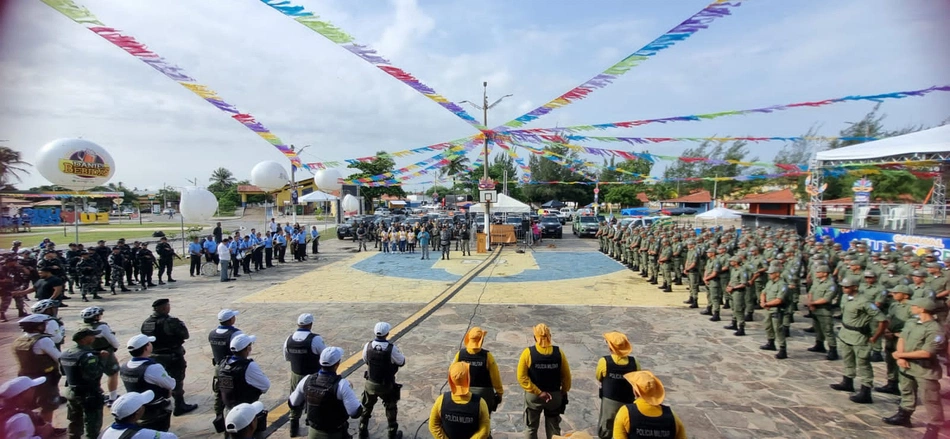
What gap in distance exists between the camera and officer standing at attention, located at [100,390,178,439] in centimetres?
277

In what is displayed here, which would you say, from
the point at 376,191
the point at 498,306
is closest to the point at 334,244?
the point at 498,306

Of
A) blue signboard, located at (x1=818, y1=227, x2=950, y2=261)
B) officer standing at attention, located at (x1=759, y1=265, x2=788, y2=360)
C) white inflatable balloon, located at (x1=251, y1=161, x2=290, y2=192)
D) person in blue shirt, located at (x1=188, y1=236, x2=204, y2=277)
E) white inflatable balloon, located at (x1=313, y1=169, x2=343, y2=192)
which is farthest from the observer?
white inflatable balloon, located at (x1=313, y1=169, x2=343, y2=192)

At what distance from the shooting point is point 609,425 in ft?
13.7

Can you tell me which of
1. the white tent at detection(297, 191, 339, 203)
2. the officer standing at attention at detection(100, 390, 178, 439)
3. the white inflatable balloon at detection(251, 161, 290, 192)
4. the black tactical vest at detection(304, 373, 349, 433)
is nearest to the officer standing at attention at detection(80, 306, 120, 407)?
the officer standing at attention at detection(100, 390, 178, 439)

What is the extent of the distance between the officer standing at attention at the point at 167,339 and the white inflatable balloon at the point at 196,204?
11724 millimetres

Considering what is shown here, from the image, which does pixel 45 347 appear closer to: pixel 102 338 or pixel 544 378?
pixel 102 338

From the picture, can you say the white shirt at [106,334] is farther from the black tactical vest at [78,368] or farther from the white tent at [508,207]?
the white tent at [508,207]

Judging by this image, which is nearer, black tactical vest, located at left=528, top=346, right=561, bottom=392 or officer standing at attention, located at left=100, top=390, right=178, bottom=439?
officer standing at attention, located at left=100, top=390, right=178, bottom=439

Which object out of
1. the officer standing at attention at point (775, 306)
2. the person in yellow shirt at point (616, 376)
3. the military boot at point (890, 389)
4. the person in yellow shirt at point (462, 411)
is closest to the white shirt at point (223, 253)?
the person in yellow shirt at point (462, 411)

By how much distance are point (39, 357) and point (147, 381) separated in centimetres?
191

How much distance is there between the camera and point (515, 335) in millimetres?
8219

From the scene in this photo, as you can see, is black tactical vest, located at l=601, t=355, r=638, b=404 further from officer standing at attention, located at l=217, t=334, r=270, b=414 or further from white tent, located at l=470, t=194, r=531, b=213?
white tent, located at l=470, t=194, r=531, b=213

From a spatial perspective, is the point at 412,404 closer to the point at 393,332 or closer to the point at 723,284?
the point at 393,332

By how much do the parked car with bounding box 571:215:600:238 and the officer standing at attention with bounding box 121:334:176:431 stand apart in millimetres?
26175
